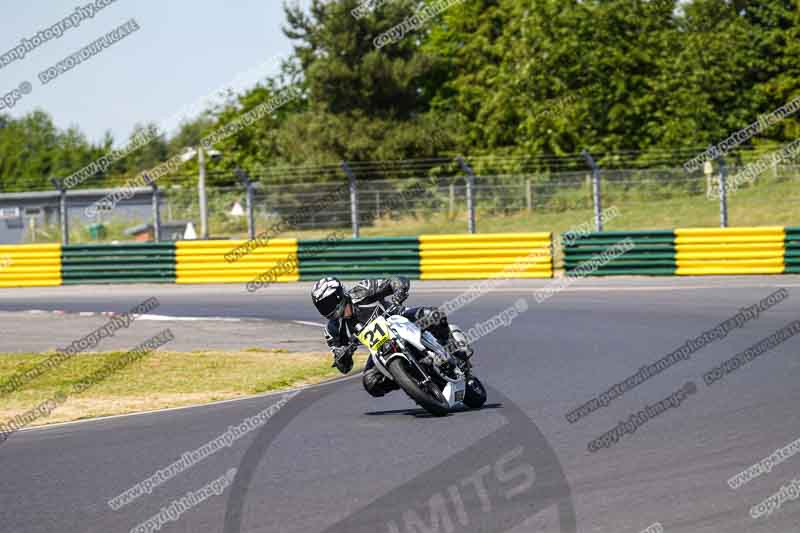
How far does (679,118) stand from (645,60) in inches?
139

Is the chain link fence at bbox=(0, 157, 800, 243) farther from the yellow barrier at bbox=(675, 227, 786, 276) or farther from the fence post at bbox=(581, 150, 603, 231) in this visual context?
the yellow barrier at bbox=(675, 227, 786, 276)

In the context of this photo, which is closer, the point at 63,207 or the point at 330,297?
the point at 330,297

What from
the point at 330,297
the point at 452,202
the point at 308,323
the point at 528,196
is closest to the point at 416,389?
the point at 330,297

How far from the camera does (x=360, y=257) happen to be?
78.5 feet

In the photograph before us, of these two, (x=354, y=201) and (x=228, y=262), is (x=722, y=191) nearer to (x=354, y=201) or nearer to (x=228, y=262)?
(x=354, y=201)

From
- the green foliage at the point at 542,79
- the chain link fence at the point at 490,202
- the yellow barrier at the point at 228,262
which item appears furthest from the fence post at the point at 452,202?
the green foliage at the point at 542,79

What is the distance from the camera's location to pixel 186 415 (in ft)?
33.4

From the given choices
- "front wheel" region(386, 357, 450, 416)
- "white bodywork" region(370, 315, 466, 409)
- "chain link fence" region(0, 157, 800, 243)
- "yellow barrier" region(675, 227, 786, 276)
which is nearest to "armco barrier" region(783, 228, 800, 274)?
"yellow barrier" region(675, 227, 786, 276)

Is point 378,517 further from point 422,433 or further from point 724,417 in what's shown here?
point 724,417

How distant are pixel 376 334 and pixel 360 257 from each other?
578 inches

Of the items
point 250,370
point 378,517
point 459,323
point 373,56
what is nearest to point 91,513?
point 378,517

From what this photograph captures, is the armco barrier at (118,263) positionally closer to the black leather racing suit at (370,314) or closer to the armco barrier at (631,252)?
the armco barrier at (631,252)

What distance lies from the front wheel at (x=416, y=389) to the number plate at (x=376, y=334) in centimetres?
18

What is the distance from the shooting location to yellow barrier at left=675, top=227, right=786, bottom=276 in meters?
21.7
